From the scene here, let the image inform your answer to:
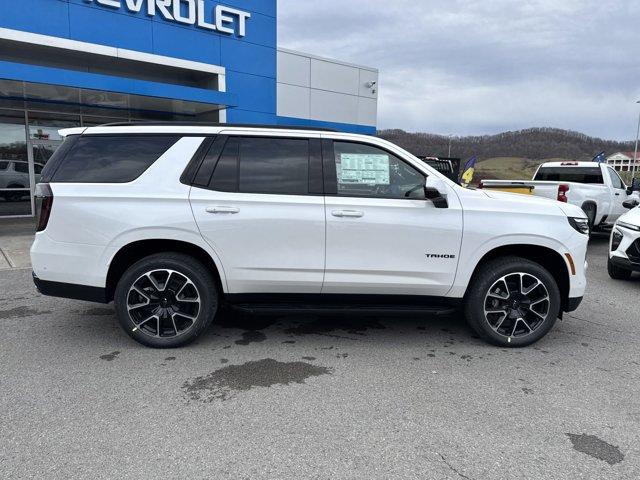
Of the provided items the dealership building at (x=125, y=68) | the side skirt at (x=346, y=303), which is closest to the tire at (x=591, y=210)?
the side skirt at (x=346, y=303)

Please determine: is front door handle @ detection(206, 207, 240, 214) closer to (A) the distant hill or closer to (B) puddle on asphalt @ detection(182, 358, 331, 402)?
(B) puddle on asphalt @ detection(182, 358, 331, 402)

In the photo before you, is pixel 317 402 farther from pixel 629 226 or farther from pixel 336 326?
pixel 629 226

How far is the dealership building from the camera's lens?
11508 mm

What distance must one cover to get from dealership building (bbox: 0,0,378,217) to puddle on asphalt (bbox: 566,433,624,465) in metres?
11.6

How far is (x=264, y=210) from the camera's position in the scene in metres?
4.23

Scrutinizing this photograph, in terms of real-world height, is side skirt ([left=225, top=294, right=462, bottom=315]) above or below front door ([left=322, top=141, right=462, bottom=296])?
below

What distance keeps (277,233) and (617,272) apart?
6.12 metres

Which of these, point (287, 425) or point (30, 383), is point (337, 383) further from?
point (30, 383)

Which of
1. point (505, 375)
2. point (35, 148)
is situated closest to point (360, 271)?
point (505, 375)

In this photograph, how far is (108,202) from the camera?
13.7 feet

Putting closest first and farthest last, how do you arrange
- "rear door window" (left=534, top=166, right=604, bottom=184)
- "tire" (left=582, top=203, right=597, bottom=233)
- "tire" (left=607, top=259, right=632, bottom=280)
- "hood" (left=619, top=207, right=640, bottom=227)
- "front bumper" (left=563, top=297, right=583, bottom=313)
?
"front bumper" (left=563, top=297, right=583, bottom=313) → "hood" (left=619, top=207, right=640, bottom=227) → "tire" (left=607, top=259, right=632, bottom=280) → "tire" (left=582, top=203, right=597, bottom=233) → "rear door window" (left=534, top=166, right=604, bottom=184)

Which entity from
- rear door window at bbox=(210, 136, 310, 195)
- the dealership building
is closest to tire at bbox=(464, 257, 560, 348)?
rear door window at bbox=(210, 136, 310, 195)

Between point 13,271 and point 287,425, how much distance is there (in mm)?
6475

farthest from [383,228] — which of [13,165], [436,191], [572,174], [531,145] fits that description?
[531,145]
